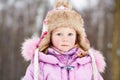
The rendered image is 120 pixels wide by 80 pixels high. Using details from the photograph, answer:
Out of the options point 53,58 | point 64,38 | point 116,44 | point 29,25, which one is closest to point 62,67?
point 53,58

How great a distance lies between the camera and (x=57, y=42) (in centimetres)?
390

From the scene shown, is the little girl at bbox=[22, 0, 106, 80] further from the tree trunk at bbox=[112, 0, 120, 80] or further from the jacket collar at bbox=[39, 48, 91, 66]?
the tree trunk at bbox=[112, 0, 120, 80]

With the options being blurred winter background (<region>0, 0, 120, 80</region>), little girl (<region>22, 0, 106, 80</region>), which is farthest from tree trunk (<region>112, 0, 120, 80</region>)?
little girl (<region>22, 0, 106, 80</region>)

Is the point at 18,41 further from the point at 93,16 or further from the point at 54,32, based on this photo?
the point at 54,32

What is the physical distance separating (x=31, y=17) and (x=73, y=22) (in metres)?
11.7

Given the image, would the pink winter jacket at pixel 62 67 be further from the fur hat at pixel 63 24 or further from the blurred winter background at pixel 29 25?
the blurred winter background at pixel 29 25

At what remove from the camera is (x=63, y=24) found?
389 centimetres

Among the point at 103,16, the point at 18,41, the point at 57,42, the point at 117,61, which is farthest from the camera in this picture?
the point at 18,41

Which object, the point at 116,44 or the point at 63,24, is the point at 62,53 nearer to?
the point at 63,24

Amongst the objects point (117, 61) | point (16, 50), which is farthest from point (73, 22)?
point (16, 50)

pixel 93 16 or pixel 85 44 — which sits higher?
pixel 85 44

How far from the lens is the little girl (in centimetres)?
383

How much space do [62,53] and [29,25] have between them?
→ 38.7 ft

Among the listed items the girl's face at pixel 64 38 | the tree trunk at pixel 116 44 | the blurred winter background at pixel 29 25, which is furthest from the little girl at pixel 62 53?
the blurred winter background at pixel 29 25
